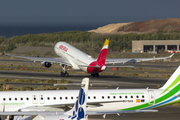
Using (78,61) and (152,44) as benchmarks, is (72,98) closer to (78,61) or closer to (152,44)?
(78,61)

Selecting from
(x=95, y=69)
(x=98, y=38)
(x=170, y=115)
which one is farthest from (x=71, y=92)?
(x=98, y=38)

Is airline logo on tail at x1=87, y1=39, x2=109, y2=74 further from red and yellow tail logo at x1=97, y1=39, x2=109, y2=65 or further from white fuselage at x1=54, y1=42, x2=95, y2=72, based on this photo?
white fuselage at x1=54, y1=42, x2=95, y2=72

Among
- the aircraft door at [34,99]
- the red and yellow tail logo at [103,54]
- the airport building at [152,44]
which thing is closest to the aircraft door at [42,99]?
the aircraft door at [34,99]

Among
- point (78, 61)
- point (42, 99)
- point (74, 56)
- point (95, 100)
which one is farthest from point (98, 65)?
point (42, 99)

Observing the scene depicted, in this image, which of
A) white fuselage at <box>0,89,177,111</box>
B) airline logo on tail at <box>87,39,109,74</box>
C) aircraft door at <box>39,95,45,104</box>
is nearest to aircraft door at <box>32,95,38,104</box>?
white fuselage at <box>0,89,177,111</box>

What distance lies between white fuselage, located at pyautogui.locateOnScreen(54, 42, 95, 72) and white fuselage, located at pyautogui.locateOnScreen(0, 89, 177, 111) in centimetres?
2914

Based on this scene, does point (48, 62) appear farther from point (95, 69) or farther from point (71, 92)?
point (71, 92)

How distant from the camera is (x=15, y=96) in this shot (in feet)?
93.2

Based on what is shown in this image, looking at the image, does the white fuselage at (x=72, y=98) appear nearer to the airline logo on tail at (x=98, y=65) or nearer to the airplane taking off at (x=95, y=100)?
the airplane taking off at (x=95, y=100)

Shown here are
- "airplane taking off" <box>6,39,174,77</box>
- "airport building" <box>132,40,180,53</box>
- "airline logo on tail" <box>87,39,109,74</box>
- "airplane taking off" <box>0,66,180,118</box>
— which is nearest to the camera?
"airplane taking off" <box>0,66,180,118</box>

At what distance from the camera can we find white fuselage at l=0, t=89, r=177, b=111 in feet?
92.8

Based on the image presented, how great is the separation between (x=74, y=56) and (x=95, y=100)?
113 feet

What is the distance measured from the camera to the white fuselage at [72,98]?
28.3 meters

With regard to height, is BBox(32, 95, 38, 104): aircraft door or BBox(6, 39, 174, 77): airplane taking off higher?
BBox(6, 39, 174, 77): airplane taking off
